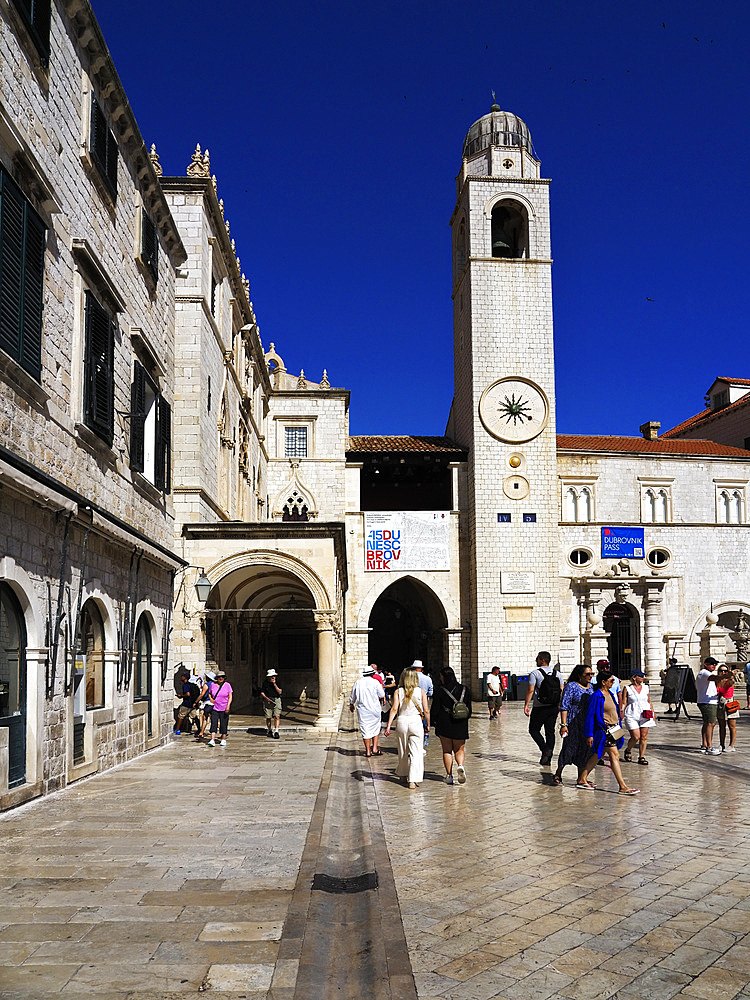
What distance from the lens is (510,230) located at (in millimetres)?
39375

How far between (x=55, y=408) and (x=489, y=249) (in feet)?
96.6

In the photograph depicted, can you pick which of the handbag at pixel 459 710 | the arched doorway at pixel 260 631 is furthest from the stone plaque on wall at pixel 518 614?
the handbag at pixel 459 710

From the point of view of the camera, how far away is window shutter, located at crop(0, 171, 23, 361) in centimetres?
884

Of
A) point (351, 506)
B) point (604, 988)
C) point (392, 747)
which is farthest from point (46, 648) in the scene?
point (351, 506)

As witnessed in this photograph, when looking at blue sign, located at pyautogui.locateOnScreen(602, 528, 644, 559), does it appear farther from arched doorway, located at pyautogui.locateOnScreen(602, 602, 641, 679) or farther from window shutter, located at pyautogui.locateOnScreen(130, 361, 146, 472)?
window shutter, located at pyautogui.locateOnScreen(130, 361, 146, 472)

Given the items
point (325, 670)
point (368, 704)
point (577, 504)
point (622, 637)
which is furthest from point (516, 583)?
point (368, 704)

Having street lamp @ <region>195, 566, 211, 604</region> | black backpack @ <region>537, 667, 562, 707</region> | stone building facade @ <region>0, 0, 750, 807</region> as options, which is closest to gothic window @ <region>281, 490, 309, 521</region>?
stone building facade @ <region>0, 0, 750, 807</region>

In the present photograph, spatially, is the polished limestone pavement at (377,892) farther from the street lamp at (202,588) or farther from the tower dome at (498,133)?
the tower dome at (498,133)

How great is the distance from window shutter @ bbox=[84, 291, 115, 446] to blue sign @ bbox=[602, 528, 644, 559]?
90.7 feet

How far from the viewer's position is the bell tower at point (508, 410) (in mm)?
34969

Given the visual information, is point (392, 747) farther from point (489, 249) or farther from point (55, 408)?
point (489, 249)

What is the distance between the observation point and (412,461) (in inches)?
1471

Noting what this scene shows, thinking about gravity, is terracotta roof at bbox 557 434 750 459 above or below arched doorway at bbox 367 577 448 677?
above

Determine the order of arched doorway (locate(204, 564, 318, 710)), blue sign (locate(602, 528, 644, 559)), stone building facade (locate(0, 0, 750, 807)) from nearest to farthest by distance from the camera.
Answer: stone building facade (locate(0, 0, 750, 807)) < arched doorway (locate(204, 564, 318, 710)) < blue sign (locate(602, 528, 644, 559))
